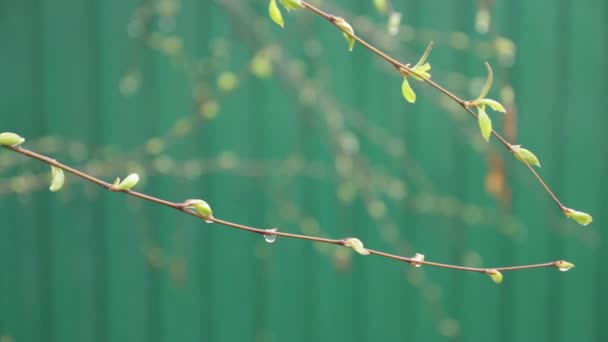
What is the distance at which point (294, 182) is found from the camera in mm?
2057

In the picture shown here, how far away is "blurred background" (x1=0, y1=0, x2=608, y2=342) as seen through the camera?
198 cm

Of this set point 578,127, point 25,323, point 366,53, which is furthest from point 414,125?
point 25,323

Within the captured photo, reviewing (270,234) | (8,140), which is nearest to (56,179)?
(8,140)

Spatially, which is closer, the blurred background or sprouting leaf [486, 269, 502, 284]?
sprouting leaf [486, 269, 502, 284]

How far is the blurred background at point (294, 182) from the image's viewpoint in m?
1.98

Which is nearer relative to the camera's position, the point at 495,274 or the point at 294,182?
the point at 495,274

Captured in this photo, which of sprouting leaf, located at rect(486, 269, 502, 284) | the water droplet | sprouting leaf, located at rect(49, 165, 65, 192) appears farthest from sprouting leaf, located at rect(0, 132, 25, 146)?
sprouting leaf, located at rect(486, 269, 502, 284)

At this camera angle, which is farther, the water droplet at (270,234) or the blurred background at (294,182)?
the blurred background at (294,182)

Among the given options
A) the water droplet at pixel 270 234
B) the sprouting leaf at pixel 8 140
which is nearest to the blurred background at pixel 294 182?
the water droplet at pixel 270 234

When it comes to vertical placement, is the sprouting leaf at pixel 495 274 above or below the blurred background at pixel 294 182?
below

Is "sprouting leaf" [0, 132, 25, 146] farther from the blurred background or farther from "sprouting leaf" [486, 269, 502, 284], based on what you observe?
the blurred background

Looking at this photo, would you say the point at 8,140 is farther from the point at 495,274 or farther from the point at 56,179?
the point at 495,274

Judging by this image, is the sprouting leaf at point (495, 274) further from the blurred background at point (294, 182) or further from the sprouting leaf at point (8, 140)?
the blurred background at point (294, 182)

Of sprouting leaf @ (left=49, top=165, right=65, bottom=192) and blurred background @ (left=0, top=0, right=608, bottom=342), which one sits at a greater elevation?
blurred background @ (left=0, top=0, right=608, bottom=342)
